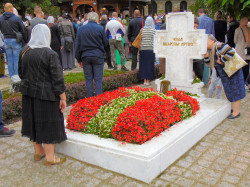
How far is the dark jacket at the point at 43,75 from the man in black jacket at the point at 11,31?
15.5 feet

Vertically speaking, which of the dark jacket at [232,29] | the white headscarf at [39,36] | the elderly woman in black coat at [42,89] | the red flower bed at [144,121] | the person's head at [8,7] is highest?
the person's head at [8,7]

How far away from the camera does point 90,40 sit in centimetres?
632

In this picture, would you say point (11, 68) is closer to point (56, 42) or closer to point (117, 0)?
point (56, 42)

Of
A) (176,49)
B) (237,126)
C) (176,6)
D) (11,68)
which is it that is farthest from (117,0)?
(176,6)

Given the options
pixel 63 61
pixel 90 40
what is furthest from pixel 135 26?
pixel 90 40

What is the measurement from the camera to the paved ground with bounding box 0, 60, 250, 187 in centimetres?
358

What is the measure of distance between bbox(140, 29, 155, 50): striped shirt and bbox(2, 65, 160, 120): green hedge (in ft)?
3.31

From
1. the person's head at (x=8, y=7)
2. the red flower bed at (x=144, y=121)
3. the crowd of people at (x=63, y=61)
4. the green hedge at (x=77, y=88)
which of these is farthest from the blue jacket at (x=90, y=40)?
the person's head at (x=8, y=7)

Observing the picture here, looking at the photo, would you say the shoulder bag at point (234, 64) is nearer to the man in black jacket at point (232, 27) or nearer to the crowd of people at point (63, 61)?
the crowd of people at point (63, 61)

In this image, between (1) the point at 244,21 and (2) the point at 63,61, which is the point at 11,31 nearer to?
(2) the point at 63,61

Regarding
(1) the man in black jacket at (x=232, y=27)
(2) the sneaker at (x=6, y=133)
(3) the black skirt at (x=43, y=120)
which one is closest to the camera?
(3) the black skirt at (x=43, y=120)

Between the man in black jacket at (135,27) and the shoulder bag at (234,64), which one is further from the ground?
the man in black jacket at (135,27)

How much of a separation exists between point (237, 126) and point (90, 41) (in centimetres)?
345

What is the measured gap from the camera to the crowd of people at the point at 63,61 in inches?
149
